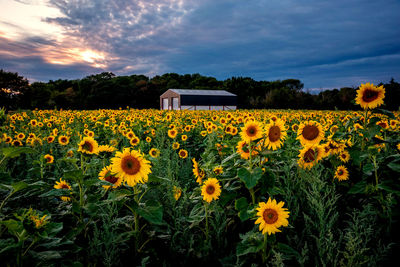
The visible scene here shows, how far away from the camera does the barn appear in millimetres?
53375

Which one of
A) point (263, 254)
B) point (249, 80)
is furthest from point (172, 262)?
point (249, 80)

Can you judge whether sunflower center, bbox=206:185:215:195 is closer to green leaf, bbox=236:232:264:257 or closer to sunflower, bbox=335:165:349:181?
green leaf, bbox=236:232:264:257

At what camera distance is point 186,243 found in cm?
235

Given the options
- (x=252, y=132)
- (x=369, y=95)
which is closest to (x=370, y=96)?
(x=369, y=95)

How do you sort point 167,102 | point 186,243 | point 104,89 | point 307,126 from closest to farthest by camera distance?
1. point 186,243
2. point 307,126
3. point 104,89
4. point 167,102

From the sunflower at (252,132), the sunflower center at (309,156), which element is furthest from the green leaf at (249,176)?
the sunflower center at (309,156)

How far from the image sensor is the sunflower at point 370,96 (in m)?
2.98

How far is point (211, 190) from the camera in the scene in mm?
2361

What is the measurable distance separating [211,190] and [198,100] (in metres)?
52.3

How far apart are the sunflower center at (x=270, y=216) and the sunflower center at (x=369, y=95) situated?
2200 millimetres

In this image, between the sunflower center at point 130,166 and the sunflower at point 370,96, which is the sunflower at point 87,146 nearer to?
the sunflower center at point 130,166

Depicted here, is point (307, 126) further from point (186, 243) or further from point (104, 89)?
point (104, 89)

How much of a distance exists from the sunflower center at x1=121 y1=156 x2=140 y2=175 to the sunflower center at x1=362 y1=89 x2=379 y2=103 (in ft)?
9.43

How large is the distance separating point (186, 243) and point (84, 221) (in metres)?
0.96
